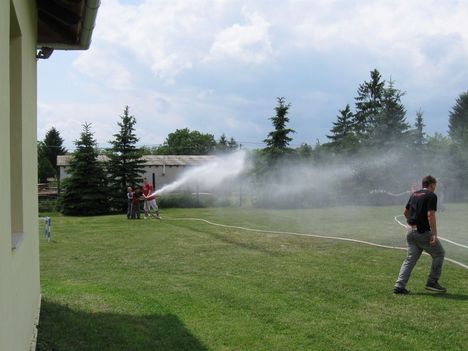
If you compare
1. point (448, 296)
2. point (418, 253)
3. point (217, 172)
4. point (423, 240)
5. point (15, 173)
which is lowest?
point (448, 296)

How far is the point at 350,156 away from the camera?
4209 centimetres

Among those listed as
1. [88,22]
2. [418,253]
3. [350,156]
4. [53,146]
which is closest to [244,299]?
[418,253]

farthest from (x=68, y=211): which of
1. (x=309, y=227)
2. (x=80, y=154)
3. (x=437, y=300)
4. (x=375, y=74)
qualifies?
(x=375, y=74)

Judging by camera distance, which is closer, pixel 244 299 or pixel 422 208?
pixel 244 299

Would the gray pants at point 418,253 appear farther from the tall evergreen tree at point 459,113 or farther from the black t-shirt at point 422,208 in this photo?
the tall evergreen tree at point 459,113

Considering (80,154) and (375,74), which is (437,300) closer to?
(80,154)

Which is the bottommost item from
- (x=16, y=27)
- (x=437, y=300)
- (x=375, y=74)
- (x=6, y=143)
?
(x=437, y=300)

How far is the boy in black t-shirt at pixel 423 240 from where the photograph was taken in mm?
8156

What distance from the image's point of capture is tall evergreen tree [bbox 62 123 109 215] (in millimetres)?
32594

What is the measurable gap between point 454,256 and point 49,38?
386 inches

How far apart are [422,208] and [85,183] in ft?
93.0

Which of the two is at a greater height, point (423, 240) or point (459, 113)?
point (459, 113)

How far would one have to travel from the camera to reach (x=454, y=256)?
38.9ft

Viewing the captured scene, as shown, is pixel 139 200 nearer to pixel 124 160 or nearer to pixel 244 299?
pixel 124 160
